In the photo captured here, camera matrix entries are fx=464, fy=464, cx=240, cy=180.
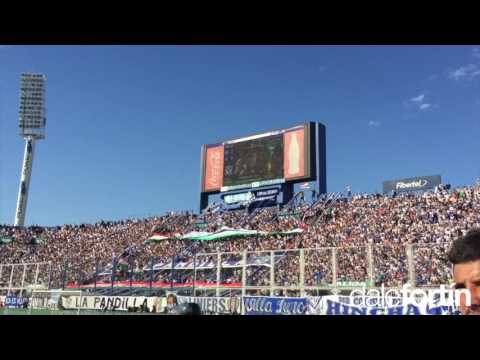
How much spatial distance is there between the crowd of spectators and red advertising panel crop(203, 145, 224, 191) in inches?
117

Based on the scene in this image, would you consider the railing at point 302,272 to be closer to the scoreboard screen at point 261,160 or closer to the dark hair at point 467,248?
the dark hair at point 467,248

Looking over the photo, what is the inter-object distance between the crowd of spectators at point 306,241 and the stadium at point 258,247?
100 millimetres

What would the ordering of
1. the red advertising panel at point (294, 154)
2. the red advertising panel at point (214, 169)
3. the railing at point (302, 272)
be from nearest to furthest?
the railing at point (302, 272), the red advertising panel at point (294, 154), the red advertising panel at point (214, 169)

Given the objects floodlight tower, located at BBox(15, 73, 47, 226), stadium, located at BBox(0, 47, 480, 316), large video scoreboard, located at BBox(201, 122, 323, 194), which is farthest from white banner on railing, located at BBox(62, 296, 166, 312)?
floodlight tower, located at BBox(15, 73, 47, 226)

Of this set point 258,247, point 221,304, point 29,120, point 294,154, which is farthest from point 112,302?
point 29,120

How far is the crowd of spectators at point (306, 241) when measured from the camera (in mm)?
20047

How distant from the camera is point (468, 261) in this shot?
13.6ft

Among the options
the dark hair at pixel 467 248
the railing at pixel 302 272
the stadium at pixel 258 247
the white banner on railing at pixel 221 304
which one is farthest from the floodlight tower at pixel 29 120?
the dark hair at pixel 467 248

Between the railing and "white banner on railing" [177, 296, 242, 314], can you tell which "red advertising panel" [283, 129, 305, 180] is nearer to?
the railing

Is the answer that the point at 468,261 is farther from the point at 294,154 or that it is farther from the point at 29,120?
the point at 29,120

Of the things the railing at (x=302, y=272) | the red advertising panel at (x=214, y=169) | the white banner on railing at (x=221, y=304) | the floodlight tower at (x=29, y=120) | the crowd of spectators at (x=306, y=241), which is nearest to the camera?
the railing at (x=302, y=272)
